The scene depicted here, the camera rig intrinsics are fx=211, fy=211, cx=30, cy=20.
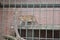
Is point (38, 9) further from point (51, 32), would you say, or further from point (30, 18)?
point (51, 32)

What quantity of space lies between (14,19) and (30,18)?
0.56ft

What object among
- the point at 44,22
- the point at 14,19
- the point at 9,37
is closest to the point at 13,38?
the point at 9,37

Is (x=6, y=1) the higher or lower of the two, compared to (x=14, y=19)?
higher

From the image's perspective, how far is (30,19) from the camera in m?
2.26

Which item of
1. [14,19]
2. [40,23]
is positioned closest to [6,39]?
[14,19]

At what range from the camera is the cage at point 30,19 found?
86.9 inches

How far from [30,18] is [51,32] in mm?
269

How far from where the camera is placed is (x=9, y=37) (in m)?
2.17

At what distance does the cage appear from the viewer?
221 centimetres

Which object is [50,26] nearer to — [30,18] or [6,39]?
[30,18]

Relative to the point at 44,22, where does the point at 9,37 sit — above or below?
below

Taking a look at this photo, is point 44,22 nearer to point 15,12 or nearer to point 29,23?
point 29,23

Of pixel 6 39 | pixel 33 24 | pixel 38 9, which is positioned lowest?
pixel 6 39

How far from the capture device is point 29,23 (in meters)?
2.24
